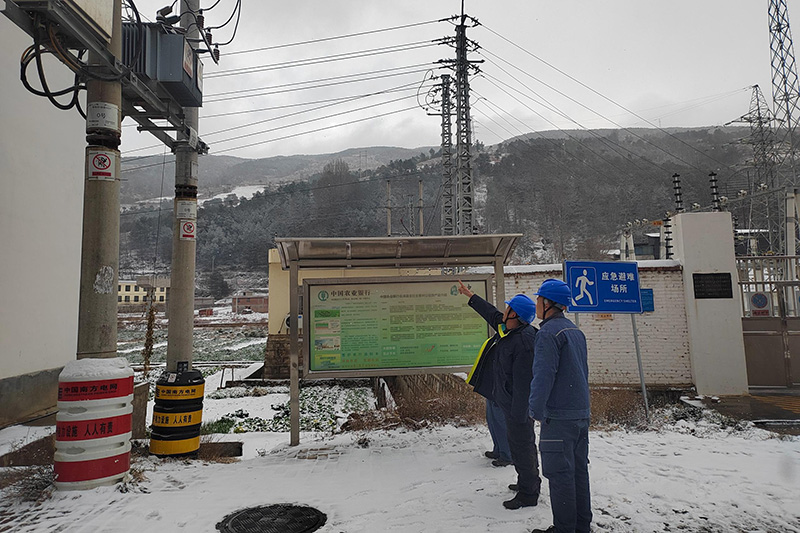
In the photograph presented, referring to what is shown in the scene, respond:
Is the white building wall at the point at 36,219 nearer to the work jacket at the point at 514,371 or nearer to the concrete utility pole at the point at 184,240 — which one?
the concrete utility pole at the point at 184,240

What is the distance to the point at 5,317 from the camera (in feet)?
22.8

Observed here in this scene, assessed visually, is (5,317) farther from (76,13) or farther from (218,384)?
(218,384)

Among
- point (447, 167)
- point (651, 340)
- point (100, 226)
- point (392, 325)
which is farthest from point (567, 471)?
point (447, 167)

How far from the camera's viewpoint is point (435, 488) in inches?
188

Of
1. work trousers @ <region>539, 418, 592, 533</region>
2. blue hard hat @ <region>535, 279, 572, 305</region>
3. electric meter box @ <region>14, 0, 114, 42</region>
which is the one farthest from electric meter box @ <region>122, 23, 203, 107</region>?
work trousers @ <region>539, 418, 592, 533</region>

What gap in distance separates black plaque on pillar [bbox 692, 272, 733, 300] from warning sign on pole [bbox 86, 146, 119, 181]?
37.1 ft

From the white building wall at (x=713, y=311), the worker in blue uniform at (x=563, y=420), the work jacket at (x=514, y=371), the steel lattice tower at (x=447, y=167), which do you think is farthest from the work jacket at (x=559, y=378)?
the steel lattice tower at (x=447, y=167)

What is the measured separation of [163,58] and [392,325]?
185 inches

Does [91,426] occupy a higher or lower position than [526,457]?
higher

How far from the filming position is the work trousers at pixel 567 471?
3.49 m

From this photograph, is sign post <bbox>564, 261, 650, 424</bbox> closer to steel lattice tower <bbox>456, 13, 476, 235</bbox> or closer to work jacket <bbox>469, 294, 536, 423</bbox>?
work jacket <bbox>469, 294, 536, 423</bbox>

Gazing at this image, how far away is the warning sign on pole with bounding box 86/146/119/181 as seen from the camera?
16.5 ft

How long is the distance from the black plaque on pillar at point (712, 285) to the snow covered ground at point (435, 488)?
4720mm

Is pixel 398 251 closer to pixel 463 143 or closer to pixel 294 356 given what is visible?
pixel 294 356
